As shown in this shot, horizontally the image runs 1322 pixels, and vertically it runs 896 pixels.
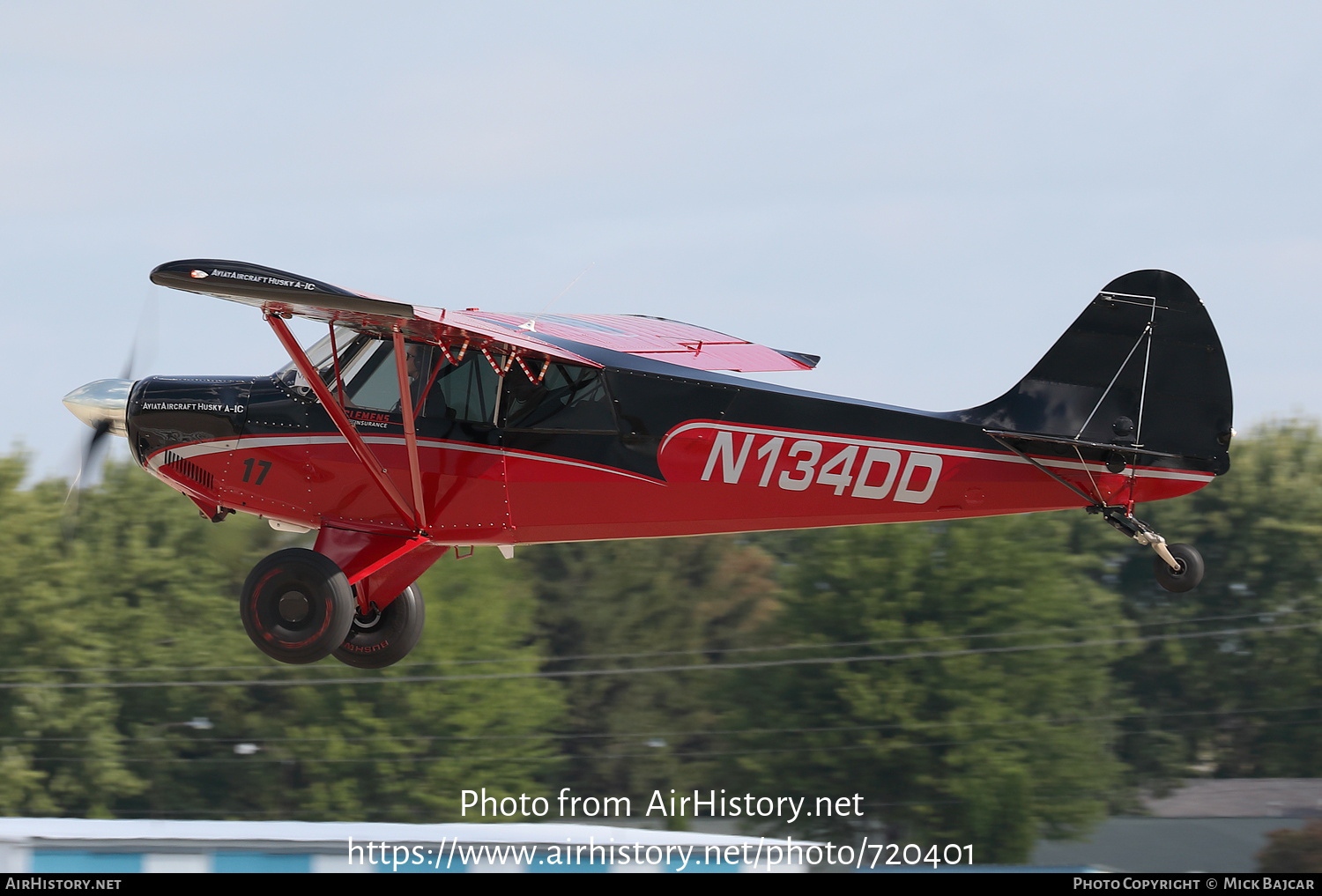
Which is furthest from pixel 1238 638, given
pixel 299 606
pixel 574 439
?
pixel 299 606

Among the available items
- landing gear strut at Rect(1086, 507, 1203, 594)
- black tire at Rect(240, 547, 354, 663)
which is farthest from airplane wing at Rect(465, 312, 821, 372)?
landing gear strut at Rect(1086, 507, 1203, 594)

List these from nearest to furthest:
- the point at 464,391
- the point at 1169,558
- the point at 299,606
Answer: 1. the point at 1169,558
2. the point at 299,606
3. the point at 464,391

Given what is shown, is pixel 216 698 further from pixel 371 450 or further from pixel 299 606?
pixel 371 450

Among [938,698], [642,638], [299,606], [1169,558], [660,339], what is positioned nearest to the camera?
[1169,558]

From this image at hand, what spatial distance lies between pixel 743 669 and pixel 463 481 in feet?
125

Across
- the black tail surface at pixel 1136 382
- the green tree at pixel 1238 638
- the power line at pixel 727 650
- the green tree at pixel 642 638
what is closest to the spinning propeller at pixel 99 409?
the black tail surface at pixel 1136 382

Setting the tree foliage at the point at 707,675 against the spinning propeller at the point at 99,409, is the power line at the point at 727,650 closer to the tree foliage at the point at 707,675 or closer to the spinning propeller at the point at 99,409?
the tree foliage at the point at 707,675

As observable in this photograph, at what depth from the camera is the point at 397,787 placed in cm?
4625

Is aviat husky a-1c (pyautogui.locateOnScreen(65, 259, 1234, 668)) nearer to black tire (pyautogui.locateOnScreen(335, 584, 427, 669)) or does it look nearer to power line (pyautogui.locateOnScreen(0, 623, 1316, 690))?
black tire (pyautogui.locateOnScreen(335, 584, 427, 669))

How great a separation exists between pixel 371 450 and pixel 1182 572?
20.3 ft

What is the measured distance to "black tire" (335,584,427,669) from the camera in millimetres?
12633

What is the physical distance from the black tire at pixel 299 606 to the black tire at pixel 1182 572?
6.10m

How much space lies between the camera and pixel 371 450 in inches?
455

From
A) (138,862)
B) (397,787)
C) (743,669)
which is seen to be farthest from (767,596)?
(138,862)
